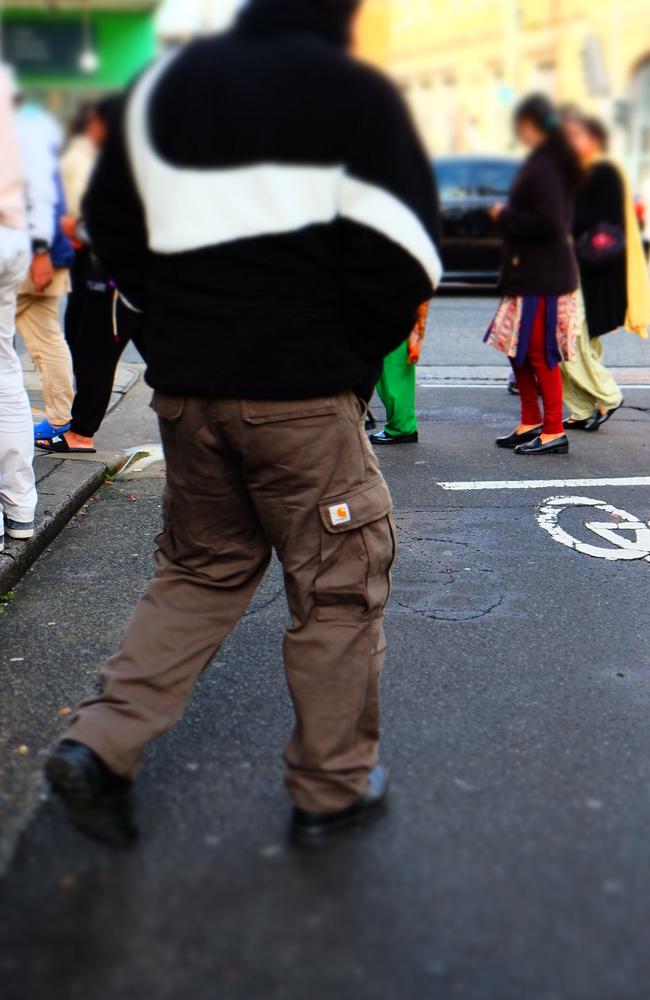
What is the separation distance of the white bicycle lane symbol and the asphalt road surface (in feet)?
0.09

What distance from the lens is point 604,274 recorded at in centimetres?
693

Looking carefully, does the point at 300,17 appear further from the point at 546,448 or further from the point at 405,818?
the point at 546,448

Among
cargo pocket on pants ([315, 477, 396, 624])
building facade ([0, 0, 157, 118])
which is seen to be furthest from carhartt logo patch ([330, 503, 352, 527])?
building facade ([0, 0, 157, 118])

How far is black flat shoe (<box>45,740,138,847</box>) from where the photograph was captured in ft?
8.22

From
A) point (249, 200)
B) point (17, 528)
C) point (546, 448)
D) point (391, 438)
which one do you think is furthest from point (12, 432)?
point (546, 448)

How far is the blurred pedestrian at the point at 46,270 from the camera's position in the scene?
17.7ft

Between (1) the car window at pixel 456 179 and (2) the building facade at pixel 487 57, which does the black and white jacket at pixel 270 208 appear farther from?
(1) the car window at pixel 456 179

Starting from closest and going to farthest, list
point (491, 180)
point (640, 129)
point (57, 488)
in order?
point (57, 488) → point (491, 180) → point (640, 129)

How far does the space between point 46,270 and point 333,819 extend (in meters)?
3.77

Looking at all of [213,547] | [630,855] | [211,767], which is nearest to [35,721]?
[211,767]

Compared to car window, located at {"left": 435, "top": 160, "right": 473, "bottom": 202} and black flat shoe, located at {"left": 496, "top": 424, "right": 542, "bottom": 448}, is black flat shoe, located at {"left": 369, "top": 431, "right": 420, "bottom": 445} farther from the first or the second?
car window, located at {"left": 435, "top": 160, "right": 473, "bottom": 202}

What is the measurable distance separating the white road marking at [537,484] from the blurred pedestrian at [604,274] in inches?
49.1

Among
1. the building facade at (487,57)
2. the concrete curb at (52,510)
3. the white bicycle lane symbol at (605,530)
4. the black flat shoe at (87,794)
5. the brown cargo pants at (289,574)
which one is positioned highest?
the building facade at (487,57)

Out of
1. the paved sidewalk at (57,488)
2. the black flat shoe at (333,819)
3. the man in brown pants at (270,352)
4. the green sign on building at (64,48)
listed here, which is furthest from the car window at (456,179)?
the black flat shoe at (333,819)
